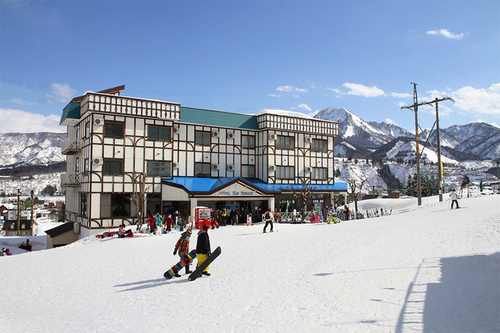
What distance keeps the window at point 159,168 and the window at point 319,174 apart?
1423 cm

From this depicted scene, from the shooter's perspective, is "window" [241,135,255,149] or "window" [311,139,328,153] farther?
"window" [311,139,328,153]

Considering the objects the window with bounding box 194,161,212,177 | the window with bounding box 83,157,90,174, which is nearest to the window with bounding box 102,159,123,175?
the window with bounding box 83,157,90,174

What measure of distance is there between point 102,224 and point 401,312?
76.8ft

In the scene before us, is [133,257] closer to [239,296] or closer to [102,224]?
[239,296]

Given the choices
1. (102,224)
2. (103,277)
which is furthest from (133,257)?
(102,224)

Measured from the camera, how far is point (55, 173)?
19500 centimetres

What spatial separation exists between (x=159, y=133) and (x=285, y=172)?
39.9 ft

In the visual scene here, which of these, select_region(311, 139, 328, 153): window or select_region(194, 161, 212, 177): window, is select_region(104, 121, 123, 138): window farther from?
select_region(311, 139, 328, 153): window

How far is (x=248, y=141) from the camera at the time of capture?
3306cm

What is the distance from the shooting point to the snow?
21.5 feet

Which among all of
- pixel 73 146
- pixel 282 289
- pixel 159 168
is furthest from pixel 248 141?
pixel 282 289

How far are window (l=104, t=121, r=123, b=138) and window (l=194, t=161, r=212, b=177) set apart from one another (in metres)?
6.68

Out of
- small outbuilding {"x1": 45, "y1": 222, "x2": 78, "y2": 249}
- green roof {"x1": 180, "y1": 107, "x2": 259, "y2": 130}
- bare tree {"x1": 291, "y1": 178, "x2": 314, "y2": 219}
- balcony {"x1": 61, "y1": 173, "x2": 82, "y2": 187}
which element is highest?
green roof {"x1": 180, "y1": 107, "x2": 259, "y2": 130}

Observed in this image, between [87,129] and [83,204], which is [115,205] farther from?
[87,129]
